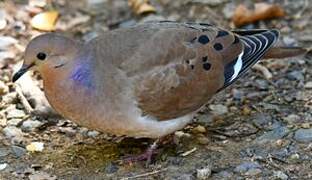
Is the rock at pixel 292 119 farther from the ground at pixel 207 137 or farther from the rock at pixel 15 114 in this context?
the rock at pixel 15 114

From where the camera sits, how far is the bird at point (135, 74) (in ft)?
13.4

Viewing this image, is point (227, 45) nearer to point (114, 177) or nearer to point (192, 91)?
point (192, 91)

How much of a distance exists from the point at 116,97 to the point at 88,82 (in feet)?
0.56

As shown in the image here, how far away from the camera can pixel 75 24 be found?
5879mm

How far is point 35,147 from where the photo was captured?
4.53 metres

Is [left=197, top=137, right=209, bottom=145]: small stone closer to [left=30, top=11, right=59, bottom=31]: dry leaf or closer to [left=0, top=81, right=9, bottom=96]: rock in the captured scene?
[left=0, top=81, right=9, bottom=96]: rock

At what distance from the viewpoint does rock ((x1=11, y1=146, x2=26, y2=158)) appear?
4473 mm

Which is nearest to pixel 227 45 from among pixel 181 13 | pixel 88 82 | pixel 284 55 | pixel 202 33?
pixel 202 33

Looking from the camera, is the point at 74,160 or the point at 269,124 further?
the point at 269,124

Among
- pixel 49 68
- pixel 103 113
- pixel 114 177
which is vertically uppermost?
pixel 49 68

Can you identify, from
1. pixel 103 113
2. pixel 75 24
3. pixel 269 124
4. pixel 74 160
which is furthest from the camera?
pixel 75 24

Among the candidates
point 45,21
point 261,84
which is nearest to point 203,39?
point 261,84

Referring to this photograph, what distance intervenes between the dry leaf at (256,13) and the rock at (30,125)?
5.84 ft

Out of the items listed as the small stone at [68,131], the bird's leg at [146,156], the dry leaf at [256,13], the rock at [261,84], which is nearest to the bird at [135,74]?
the bird's leg at [146,156]
